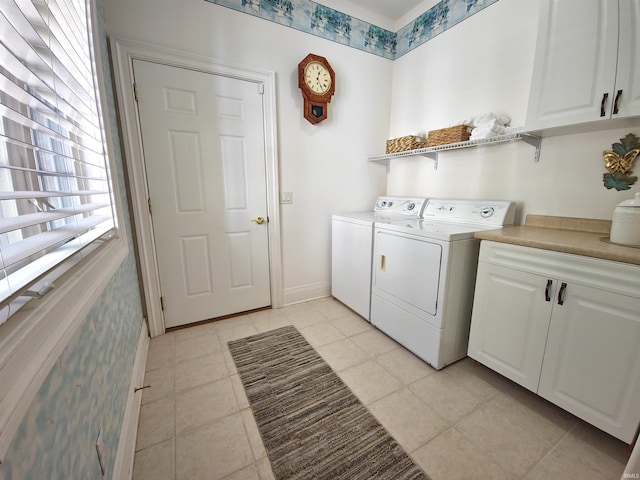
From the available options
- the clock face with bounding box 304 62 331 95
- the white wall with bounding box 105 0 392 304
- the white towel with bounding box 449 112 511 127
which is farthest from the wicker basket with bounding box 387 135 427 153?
the clock face with bounding box 304 62 331 95

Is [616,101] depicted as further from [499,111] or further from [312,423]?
[312,423]

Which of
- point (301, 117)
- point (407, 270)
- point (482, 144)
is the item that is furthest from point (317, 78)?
point (407, 270)

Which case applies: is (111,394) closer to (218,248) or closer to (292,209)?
(218,248)

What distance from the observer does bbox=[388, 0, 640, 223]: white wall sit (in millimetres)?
1574

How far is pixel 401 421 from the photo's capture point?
4.50ft

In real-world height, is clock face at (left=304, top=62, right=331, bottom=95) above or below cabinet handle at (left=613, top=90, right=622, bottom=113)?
above

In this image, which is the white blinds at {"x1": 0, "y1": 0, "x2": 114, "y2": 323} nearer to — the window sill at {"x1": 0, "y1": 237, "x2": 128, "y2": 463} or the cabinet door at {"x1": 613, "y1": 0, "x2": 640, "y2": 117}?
the window sill at {"x1": 0, "y1": 237, "x2": 128, "y2": 463}

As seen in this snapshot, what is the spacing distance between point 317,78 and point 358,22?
30.7 inches

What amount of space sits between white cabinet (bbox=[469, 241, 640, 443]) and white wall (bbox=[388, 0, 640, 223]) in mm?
630

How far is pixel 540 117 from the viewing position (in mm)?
1508

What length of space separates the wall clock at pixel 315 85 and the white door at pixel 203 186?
→ 0.42 metres

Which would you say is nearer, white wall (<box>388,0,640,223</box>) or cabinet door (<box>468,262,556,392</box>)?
cabinet door (<box>468,262,556,392</box>)

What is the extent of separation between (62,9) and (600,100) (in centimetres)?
235

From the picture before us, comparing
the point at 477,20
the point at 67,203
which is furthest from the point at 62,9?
the point at 477,20
